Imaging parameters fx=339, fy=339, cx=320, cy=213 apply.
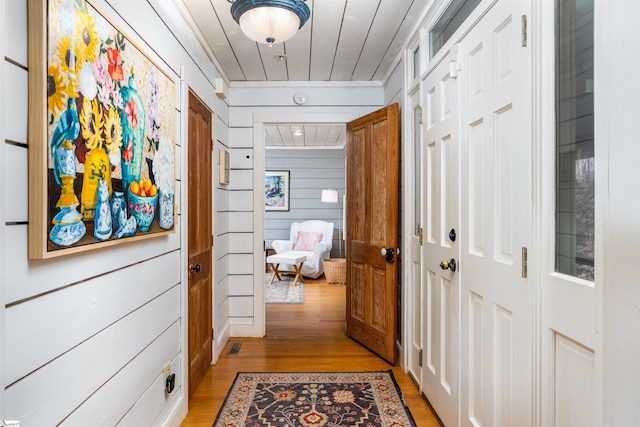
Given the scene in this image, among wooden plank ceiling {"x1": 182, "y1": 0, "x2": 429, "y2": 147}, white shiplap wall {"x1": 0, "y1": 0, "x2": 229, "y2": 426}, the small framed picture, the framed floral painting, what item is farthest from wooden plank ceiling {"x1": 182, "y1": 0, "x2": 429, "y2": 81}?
the framed floral painting

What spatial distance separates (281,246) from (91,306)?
5036mm

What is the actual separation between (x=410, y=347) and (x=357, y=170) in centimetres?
157

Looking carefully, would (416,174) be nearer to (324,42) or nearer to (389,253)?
(389,253)

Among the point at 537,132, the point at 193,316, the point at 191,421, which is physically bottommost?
the point at 191,421

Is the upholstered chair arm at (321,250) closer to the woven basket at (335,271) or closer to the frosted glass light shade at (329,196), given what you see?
the woven basket at (335,271)

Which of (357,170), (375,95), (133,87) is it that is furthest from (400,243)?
(133,87)

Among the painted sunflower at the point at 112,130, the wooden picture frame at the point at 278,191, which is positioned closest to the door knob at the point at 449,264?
the painted sunflower at the point at 112,130

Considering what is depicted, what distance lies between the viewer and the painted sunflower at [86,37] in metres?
1.04

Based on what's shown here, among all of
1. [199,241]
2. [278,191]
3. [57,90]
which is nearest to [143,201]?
[57,90]

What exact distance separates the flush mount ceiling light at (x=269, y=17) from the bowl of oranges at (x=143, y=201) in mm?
950

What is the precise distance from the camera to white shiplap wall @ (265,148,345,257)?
6.76 m

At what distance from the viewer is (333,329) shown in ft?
11.5

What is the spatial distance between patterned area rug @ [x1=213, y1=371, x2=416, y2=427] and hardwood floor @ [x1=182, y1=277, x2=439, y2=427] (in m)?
0.08

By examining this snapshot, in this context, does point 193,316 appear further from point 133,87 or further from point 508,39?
point 508,39
